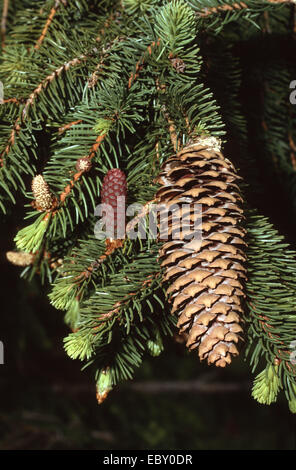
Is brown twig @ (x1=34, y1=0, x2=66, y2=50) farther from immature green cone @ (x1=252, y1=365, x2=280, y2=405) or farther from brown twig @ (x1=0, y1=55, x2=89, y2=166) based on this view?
immature green cone @ (x1=252, y1=365, x2=280, y2=405)

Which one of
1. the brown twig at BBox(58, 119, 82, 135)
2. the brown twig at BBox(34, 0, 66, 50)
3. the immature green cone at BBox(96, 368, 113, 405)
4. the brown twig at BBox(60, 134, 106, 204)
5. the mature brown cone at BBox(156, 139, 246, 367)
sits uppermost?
the brown twig at BBox(34, 0, 66, 50)

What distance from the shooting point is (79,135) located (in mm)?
688

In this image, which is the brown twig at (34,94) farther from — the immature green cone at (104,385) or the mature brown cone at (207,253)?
the immature green cone at (104,385)

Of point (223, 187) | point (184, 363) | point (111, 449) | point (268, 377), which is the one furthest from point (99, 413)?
point (223, 187)

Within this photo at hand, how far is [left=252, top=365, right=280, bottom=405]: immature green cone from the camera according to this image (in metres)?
0.60

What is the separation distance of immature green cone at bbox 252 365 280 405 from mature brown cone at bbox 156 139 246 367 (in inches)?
3.4

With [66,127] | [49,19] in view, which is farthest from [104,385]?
[49,19]

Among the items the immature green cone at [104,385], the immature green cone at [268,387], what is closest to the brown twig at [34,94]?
the immature green cone at [104,385]

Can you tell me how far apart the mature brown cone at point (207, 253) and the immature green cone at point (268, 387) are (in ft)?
0.28

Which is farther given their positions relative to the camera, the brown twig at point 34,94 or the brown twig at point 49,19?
the brown twig at point 49,19

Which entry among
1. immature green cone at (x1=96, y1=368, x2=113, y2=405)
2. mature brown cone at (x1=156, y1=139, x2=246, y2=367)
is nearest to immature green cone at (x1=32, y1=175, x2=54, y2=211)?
mature brown cone at (x1=156, y1=139, x2=246, y2=367)

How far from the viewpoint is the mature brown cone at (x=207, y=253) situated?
1.84 ft
